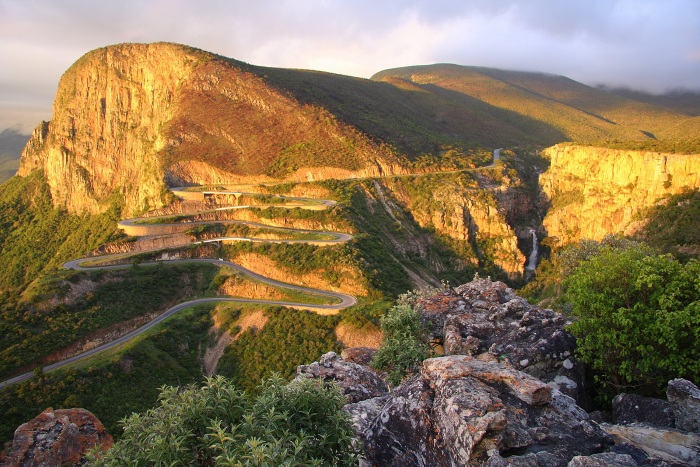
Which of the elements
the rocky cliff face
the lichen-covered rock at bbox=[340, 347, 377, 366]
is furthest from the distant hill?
the lichen-covered rock at bbox=[340, 347, 377, 366]

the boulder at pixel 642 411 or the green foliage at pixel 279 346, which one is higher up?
the boulder at pixel 642 411

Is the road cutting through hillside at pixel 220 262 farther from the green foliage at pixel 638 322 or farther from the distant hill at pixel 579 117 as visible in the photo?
the distant hill at pixel 579 117

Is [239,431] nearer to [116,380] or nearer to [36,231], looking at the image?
[116,380]

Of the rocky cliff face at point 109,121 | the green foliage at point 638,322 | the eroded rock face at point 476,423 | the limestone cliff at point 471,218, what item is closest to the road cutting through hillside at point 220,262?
the limestone cliff at point 471,218

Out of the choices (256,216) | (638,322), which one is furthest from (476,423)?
(256,216)

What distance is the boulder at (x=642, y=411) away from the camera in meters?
12.3

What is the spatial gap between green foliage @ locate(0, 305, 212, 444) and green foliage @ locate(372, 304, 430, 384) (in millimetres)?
13873

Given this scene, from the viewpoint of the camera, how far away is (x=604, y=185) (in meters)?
71.0

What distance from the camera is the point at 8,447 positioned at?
84.2 ft

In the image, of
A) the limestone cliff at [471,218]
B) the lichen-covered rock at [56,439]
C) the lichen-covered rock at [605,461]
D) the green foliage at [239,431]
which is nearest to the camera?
the green foliage at [239,431]

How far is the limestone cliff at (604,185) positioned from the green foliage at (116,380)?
177 ft

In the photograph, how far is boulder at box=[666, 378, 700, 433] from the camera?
452 inches

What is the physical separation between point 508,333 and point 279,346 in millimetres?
27704

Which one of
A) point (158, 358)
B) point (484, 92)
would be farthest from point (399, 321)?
point (484, 92)
